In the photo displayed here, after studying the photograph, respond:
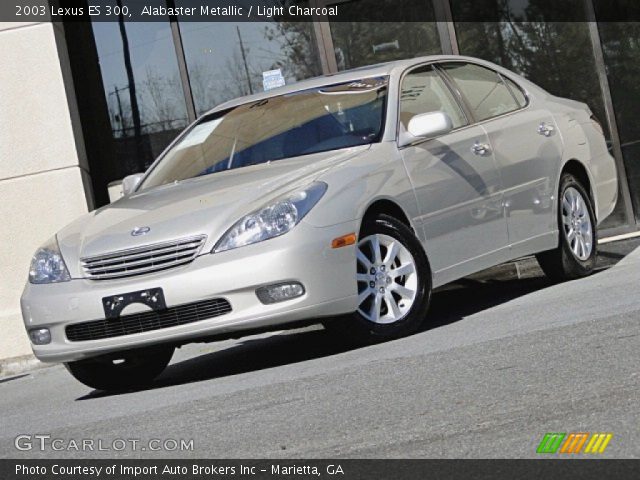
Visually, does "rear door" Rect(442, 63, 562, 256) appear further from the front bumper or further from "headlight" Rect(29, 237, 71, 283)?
"headlight" Rect(29, 237, 71, 283)

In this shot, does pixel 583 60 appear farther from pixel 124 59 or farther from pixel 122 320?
pixel 122 320

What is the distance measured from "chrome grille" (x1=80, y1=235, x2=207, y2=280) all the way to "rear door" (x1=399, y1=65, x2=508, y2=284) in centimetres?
141

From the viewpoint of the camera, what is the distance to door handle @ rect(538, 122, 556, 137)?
343 inches

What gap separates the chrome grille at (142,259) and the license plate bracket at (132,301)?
5.0 inches

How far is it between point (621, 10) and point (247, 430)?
29.7ft

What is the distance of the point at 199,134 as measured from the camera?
27.7 feet

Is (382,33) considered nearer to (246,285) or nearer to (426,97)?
(426,97)

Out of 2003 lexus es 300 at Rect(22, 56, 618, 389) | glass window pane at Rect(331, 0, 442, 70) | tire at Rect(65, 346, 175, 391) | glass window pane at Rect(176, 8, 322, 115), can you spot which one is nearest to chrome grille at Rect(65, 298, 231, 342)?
2003 lexus es 300 at Rect(22, 56, 618, 389)

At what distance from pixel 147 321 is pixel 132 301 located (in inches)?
4.9

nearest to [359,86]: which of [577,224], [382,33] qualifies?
[577,224]

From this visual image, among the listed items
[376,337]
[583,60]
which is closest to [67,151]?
[583,60]

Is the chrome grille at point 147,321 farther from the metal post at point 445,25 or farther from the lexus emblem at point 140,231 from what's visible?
the metal post at point 445,25

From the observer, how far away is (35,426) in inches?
242
